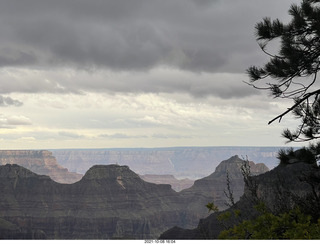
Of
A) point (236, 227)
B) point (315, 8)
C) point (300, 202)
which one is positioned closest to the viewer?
point (236, 227)

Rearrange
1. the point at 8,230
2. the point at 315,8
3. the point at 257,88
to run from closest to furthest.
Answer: the point at 257,88
the point at 315,8
the point at 8,230

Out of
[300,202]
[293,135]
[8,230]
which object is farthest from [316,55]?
[8,230]

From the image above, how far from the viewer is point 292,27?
1608 cm

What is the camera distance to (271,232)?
899 centimetres

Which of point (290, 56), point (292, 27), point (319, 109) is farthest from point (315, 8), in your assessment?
point (319, 109)

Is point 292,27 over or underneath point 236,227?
over

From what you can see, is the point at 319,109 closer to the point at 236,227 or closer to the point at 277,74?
the point at 277,74

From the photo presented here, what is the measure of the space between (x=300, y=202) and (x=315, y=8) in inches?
271
